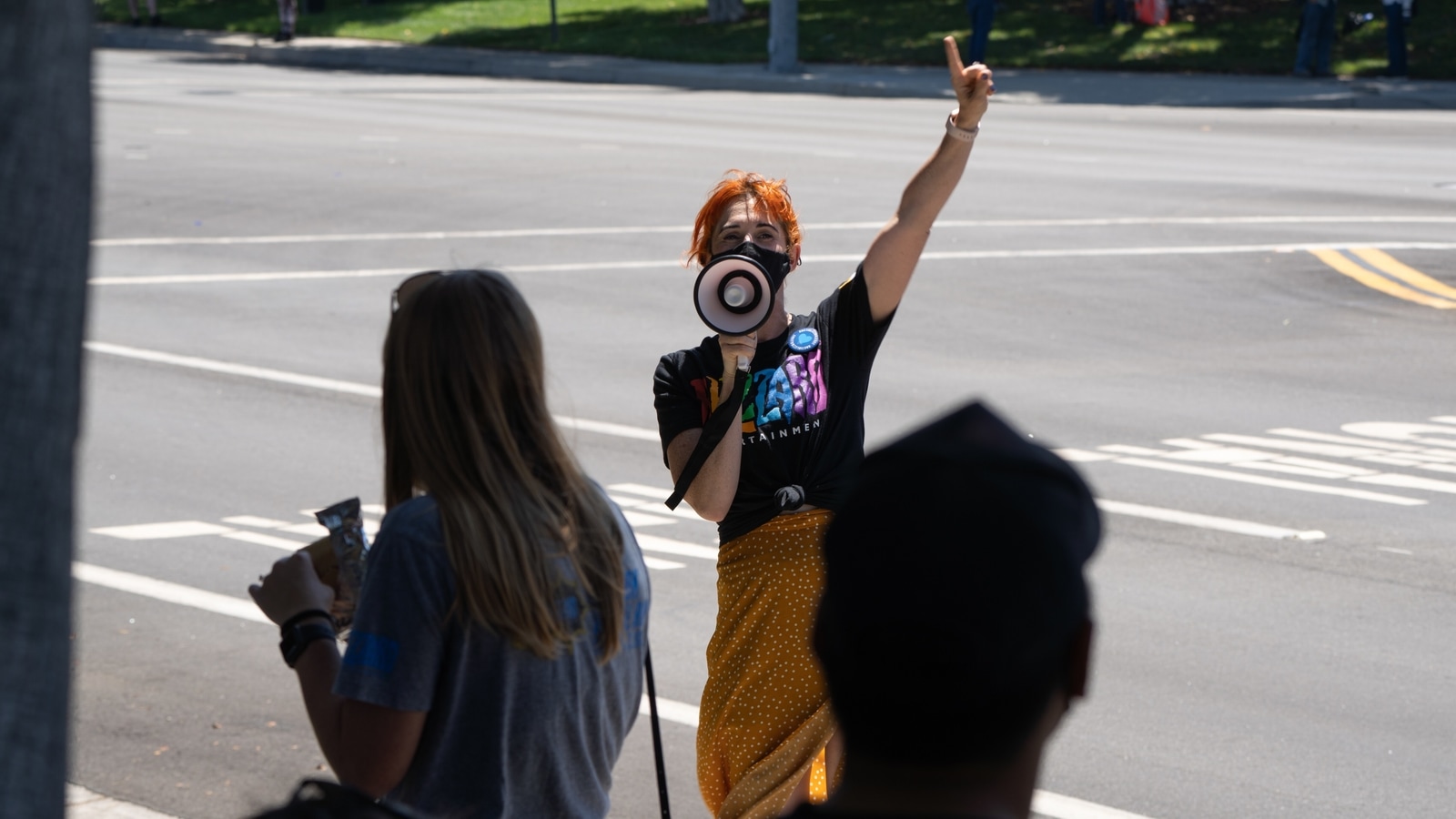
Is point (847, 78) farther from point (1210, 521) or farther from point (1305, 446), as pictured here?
point (1210, 521)

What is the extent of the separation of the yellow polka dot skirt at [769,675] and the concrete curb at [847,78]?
80.4ft

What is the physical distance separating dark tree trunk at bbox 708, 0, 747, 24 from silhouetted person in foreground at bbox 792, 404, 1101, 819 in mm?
38896

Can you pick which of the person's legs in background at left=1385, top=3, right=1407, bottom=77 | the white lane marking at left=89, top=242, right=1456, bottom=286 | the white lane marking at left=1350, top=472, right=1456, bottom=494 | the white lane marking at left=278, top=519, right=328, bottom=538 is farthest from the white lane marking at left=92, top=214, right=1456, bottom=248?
the person's legs in background at left=1385, top=3, right=1407, bottom=77

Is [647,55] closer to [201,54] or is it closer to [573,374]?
[201,54]

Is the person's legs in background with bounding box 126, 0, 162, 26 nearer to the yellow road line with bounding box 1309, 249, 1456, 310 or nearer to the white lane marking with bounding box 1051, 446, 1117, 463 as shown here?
the yellow road line with bounding box 1309, 249, 1456, 310

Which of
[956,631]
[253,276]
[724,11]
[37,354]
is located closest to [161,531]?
[253,276]

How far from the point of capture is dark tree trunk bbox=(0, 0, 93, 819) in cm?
178

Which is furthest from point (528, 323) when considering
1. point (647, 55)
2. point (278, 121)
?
point (647, 55)

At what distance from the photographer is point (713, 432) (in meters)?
4.05

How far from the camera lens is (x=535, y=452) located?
120 inches

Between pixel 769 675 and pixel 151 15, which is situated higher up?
pixel 151 15

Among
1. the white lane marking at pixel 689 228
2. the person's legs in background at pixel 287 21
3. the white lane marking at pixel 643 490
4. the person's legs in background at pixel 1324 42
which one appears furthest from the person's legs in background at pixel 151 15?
the white lane marking at pixel 643 490

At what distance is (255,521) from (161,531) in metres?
0.43

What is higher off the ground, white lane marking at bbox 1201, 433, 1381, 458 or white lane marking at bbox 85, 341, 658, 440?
white lane marking at bbox 85, 341, 658, 440
